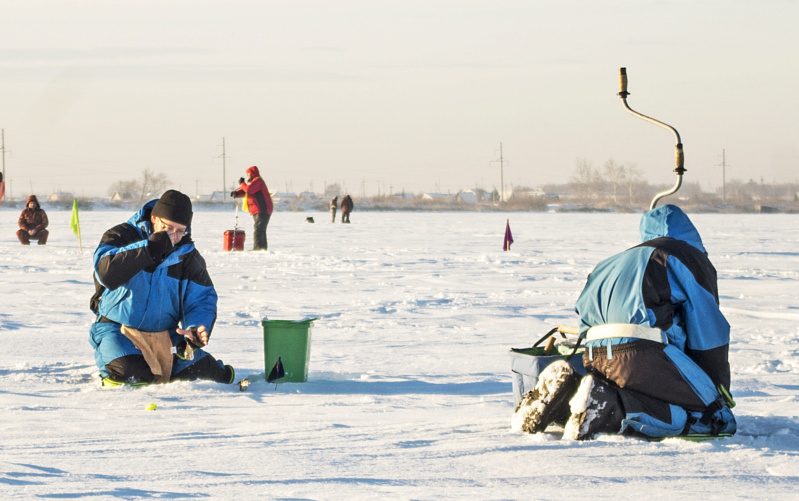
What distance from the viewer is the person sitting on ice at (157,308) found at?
17.4 feet

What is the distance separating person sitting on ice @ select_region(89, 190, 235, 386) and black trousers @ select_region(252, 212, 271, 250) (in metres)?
11.2

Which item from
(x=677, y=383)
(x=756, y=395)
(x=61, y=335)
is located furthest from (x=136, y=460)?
(x=61, y=335)

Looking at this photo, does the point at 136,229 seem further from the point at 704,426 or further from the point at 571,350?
the point at 704,426

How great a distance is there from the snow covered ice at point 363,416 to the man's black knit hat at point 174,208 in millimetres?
1032

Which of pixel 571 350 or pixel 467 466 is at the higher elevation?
pixel 571 350

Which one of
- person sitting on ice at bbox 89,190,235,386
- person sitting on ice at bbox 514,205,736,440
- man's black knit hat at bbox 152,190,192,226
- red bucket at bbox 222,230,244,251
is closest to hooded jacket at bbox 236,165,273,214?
red bucket at bbox 222,230,244,251

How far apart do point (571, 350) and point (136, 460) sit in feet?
6.83

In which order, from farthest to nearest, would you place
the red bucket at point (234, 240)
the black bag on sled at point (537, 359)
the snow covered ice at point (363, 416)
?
the red bucket at point (234, 240)
the black bag on sled at point (537, 359)
the snow covered ice at point (363, 416)

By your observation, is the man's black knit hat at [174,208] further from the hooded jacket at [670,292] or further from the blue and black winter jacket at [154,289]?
the hooded jacket at [670,292]

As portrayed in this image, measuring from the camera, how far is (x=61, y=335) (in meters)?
7.76

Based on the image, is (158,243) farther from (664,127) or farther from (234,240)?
(234,240)

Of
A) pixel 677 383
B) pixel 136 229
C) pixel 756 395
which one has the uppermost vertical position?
pixel 136 229

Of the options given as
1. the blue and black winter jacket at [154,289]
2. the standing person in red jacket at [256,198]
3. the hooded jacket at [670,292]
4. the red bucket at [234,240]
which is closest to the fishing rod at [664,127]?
the hooded jacket at [670,292]

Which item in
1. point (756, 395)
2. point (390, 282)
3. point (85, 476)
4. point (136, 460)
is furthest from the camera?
point (390, 282)
